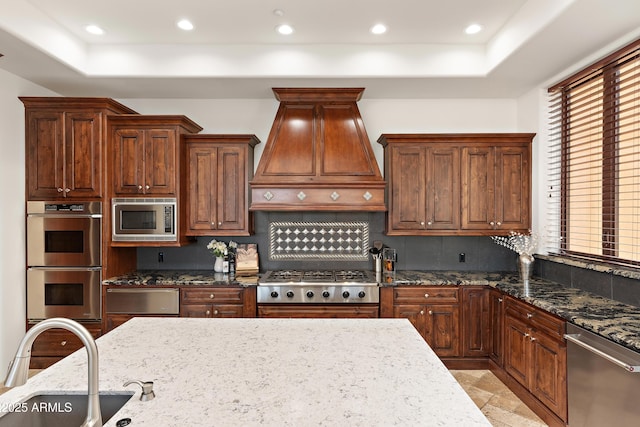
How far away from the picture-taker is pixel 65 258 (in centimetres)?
356

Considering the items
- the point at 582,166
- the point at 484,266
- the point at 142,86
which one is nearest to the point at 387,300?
the point at 484,266

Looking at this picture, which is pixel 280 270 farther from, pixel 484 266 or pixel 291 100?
pixel 484 266

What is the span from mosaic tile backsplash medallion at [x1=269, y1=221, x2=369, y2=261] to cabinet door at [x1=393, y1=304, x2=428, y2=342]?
0.80 m

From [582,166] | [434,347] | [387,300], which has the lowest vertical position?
[434,347]

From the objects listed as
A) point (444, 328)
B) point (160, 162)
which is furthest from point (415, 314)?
point (160, 162)

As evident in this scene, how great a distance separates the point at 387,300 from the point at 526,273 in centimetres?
125

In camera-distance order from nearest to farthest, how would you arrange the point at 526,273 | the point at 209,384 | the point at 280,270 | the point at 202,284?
1. the point at 209,384
2. the point at 526,273
3. the point at 202,284
4. the point at 280,270

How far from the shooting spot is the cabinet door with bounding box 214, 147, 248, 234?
3838mm

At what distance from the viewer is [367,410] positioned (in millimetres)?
1142

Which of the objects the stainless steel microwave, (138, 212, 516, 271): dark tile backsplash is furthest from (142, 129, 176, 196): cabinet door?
(138, 212, 516, 271): dark tile backsplash

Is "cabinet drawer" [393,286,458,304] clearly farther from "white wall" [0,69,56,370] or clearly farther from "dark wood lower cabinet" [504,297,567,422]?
"white wall" [0,69,56,370]

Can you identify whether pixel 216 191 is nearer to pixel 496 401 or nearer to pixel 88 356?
pixel 88 356

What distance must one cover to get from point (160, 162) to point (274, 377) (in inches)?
116

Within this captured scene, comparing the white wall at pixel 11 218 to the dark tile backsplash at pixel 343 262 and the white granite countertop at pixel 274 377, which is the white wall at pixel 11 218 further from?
the white granite countertop at pixel 274 377
